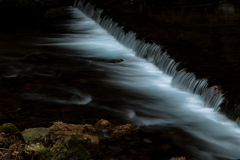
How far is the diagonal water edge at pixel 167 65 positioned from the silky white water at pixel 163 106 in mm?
111

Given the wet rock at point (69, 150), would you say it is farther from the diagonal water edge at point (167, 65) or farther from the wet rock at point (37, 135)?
the diagonal water edge at point (167, 65)

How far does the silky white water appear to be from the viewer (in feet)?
16.7

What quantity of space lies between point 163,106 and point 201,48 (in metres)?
2.65

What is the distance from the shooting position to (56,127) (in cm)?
495

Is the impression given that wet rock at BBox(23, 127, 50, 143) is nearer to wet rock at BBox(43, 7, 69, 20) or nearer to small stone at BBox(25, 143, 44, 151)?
small stone at BBox(25, 143, 44, 151)

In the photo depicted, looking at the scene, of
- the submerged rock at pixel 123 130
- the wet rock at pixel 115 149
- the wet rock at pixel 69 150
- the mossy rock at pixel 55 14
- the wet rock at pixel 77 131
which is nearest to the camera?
the wet rock at pixel 69 150

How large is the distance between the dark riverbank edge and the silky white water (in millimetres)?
372

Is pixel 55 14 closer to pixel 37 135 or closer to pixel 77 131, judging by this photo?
pixel 77 131

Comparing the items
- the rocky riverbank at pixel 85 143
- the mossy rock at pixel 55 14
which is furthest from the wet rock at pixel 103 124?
the mossy rock at pixel 55 14

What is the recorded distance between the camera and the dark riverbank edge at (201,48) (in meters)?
6.25

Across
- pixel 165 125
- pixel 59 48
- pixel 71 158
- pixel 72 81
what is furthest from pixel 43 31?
pixel 71 158

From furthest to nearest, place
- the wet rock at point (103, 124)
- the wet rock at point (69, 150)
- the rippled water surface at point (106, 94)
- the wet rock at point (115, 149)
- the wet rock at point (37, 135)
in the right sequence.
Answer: the rippled water surface at point (106, 94), the wet rock at point (103, 124), the wet rock at point (115, 149), the wet rock at point (37, 135), the wet rock at point (69, 150)

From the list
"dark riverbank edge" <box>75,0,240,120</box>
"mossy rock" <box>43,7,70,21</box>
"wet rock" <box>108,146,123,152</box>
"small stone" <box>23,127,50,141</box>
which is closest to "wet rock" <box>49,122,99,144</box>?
"wet rock" <box>108,146,123,152</box>

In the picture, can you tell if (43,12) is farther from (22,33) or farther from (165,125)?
(165,125)
